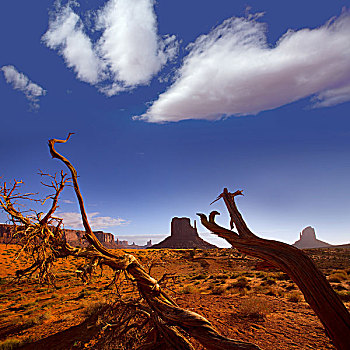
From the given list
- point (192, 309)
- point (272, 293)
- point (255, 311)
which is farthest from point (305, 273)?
point (272, 293)

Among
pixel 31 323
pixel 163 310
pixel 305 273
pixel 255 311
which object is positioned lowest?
pixel 255 311

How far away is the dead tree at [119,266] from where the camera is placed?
90.0 inches

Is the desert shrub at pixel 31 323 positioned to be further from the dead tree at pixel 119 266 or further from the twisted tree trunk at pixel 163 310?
the twisted tree trunk at pixel 163 310

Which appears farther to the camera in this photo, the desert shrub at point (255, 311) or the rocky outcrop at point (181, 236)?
the rocky outcrop at point (181, 236)

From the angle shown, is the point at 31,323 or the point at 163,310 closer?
the point at 163,310

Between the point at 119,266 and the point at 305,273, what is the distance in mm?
2284

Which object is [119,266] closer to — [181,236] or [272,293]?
[272,293]

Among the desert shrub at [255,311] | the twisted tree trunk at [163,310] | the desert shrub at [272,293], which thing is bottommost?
the desert shrub at [272,293]

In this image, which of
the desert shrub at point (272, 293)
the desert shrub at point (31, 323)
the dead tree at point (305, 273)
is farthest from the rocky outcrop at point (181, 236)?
the dead tree at point (305, 273)

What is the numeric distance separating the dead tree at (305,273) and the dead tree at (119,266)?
813mm

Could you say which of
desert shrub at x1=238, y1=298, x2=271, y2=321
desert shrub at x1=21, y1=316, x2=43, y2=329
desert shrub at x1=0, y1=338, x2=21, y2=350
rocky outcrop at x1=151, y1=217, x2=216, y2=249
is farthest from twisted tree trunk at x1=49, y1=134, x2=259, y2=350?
rocky outcrop at x1=151, y1=217, x2=216, y2=249

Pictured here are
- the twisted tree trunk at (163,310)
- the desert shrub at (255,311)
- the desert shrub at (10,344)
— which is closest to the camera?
the twisted tree trunk at (163,310)

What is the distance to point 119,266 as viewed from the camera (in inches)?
117

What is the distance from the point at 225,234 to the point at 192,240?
108 meters
